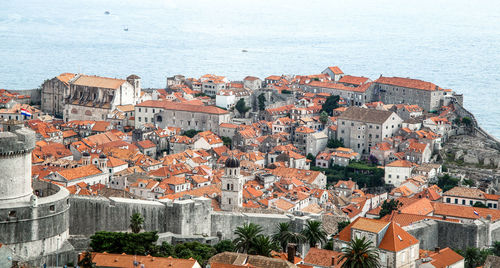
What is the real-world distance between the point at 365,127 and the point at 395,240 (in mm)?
31166

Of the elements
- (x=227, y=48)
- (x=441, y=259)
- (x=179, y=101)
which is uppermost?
(x=227, y=48)

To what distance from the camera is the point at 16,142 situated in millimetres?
24312

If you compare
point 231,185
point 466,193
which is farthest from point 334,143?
point 231,185

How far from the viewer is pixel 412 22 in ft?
609

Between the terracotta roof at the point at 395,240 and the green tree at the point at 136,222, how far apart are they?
26.5ft

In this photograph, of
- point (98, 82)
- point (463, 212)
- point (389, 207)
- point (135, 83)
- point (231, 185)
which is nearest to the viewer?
point (231, 185)

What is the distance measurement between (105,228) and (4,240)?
507cm

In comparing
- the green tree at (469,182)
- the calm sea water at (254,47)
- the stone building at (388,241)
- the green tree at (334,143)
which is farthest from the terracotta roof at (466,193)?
the calm sea water at (254,47)

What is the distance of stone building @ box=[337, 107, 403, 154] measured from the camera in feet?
186

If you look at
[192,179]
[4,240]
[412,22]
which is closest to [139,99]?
[192,179]

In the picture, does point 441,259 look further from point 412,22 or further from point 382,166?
point 412,22

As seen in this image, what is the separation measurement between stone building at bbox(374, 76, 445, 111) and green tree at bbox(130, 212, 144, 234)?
39278 mm

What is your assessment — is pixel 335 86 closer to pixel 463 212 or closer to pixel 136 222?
pixel 463 212

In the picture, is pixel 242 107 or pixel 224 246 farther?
pixel 242 107
